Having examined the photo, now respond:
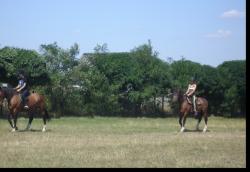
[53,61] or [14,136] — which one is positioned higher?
[53,61]

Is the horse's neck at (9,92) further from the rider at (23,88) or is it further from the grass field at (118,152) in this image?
the grass field at (118,152)

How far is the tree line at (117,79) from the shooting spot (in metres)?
38.3

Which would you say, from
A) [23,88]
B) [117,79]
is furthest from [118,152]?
[117,79]

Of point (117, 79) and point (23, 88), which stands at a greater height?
point (117, 79)

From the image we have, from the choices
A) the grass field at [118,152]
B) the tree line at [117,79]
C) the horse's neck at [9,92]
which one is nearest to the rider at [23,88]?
the horse's neck at [9,92]

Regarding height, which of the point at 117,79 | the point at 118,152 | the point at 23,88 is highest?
the point at 117,79

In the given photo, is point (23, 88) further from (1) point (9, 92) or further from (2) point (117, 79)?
(2) point (117, 79)

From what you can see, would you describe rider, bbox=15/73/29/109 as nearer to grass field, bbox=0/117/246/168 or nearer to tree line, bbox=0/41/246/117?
grass field, bbox=0/117/246/168

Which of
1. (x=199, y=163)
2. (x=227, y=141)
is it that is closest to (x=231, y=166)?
(x=199, y=163)

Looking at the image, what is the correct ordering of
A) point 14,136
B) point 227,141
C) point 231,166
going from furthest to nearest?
point 14,136 < point 227,141 < point 231,166

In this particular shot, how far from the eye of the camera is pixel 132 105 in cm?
4178

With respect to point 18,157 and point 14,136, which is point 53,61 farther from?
point 18,157

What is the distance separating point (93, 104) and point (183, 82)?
7.44 metres

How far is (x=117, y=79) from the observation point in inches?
1647
